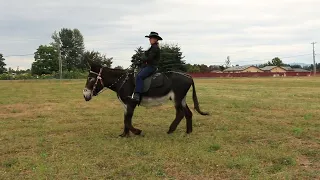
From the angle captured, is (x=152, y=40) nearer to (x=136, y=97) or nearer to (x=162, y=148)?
(x=136, y=97)

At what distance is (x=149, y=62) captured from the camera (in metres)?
9.46

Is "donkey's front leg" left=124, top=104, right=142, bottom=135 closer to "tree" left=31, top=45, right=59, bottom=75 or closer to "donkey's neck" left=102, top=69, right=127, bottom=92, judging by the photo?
"donkey's neck" left=102, top=69, right=127, bottom=92

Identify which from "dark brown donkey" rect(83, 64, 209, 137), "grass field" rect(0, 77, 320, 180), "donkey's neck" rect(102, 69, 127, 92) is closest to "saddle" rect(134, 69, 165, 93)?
"dark brown donkey" rect(83, 64, 209, 137)

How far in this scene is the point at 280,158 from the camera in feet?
23.1

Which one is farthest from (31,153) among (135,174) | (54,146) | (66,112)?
(66,112)

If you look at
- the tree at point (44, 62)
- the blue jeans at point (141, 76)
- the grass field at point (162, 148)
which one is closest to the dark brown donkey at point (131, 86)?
the blue jeans at point (141, 76)

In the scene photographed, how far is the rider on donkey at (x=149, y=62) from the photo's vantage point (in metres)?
9.28

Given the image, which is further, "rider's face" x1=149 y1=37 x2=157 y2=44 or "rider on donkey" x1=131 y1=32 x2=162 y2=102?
"rider's face" x1=149 y1=37 x2=157 y2=44

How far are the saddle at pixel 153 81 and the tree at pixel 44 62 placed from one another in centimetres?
10666

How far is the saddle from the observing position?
30.8ft

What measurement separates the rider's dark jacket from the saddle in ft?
1.12

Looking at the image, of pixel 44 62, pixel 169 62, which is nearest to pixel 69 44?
pixel 44 62

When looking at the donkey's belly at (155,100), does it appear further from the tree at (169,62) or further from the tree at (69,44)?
the tree at (69,44)

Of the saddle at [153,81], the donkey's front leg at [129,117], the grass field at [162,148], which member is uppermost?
the saddle at [153,81]
